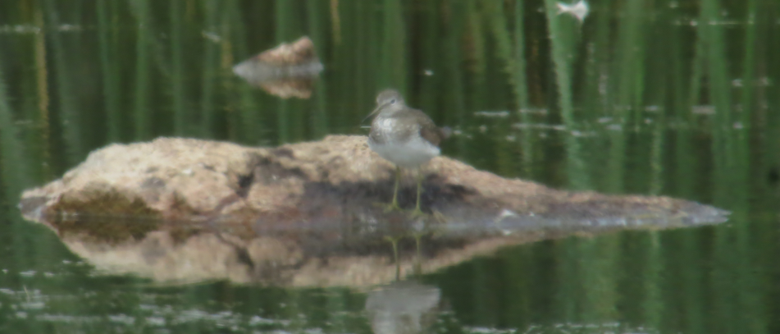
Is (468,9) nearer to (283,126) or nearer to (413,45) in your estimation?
(413,45)

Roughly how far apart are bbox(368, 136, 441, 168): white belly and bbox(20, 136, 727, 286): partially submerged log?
0.27 metres

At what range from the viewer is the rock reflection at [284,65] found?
39.0 ft

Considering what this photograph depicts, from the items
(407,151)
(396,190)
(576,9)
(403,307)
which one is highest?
Result: (576,9)

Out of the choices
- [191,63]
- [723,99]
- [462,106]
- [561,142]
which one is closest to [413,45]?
[191,63]

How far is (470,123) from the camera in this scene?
9242mm

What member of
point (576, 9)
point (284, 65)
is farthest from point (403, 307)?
point (576, 9)

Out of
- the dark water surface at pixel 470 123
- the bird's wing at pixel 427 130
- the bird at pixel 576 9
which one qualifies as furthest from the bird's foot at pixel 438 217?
the bird at pixel 576 9

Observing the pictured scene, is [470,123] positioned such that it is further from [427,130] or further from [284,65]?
[284,65]

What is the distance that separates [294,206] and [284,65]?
18.9ft

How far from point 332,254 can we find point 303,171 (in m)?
1.03

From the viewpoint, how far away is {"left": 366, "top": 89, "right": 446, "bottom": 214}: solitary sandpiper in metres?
6.32

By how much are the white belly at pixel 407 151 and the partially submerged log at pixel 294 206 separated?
0.27 m

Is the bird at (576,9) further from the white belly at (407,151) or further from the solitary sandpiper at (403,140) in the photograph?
the white belly at (407,151)

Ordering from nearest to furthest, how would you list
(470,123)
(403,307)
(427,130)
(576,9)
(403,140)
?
1. (403,307)
2. (403,140)
3. (427,130)
4. (470,123)
5. (576,9)
